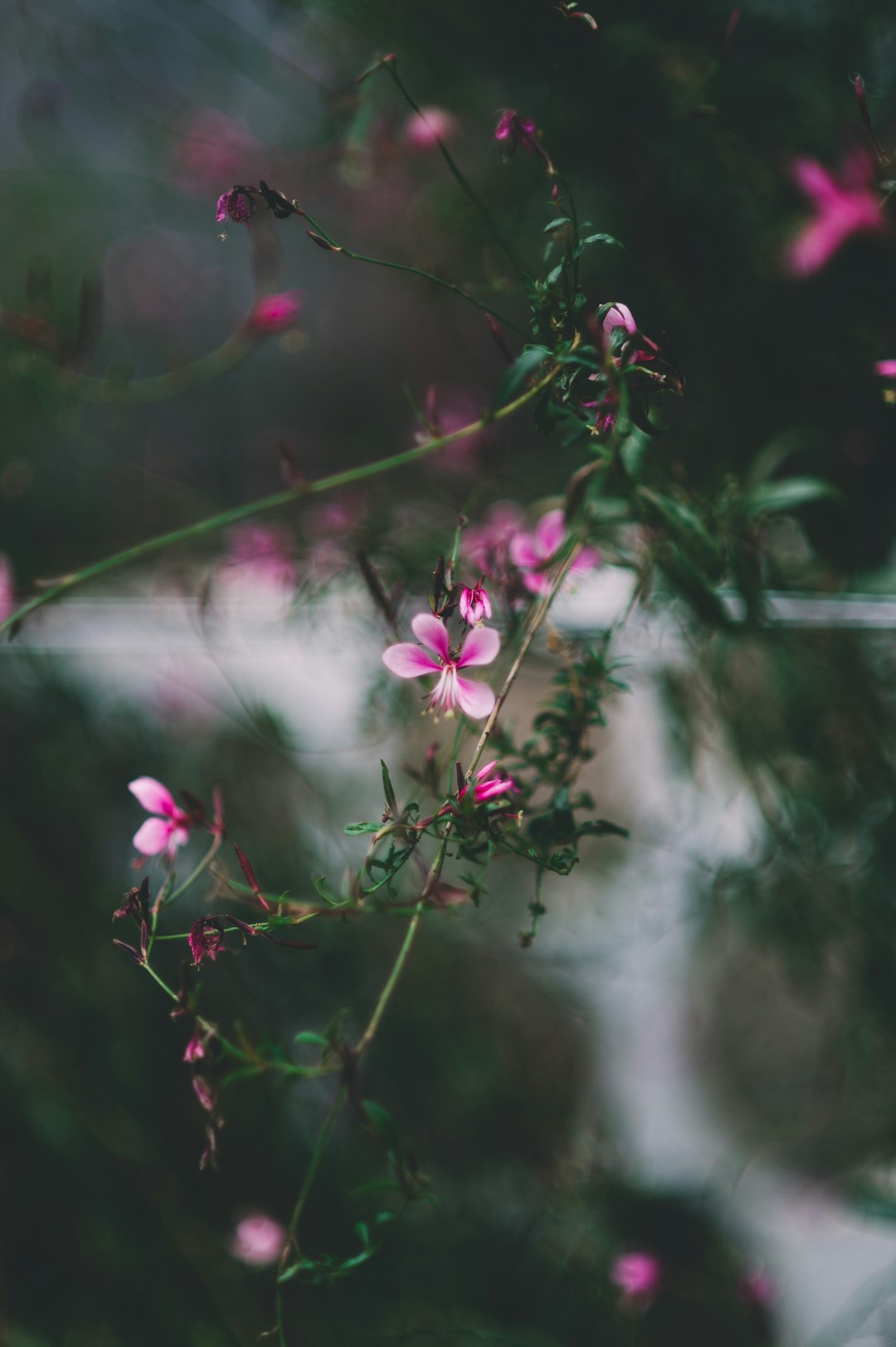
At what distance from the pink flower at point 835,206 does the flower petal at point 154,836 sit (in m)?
0.40

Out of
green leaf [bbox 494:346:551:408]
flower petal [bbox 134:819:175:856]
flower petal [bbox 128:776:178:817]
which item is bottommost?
flower petal [bbox 134:819:175:856]

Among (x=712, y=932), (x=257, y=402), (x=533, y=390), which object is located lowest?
(x=712, y=932)

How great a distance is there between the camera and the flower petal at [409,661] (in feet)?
0.88

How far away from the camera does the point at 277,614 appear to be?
612 millimetres

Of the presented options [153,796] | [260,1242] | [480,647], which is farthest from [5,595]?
[260,1242]

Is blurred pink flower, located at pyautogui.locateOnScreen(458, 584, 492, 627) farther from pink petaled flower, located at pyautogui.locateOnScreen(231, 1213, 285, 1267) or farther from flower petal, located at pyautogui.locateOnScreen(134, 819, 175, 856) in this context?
pink petaled flower, located at pyautogui.locateOnScreen(231, 1213, 285, 1267)

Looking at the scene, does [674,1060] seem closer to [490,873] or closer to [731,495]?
[490,873]

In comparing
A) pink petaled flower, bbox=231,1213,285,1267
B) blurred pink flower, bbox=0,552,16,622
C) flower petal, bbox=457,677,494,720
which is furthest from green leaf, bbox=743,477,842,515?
pink petaled flower, bbox=231,1213,285,1267

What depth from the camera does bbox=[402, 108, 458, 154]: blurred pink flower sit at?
0.44 meters

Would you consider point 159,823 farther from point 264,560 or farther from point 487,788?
point 264,560

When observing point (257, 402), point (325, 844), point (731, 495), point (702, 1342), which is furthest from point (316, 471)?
point (702, 1342)

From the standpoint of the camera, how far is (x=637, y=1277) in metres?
0.55

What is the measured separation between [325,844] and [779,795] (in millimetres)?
368

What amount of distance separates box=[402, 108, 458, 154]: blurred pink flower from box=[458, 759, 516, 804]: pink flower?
1.11 feet
